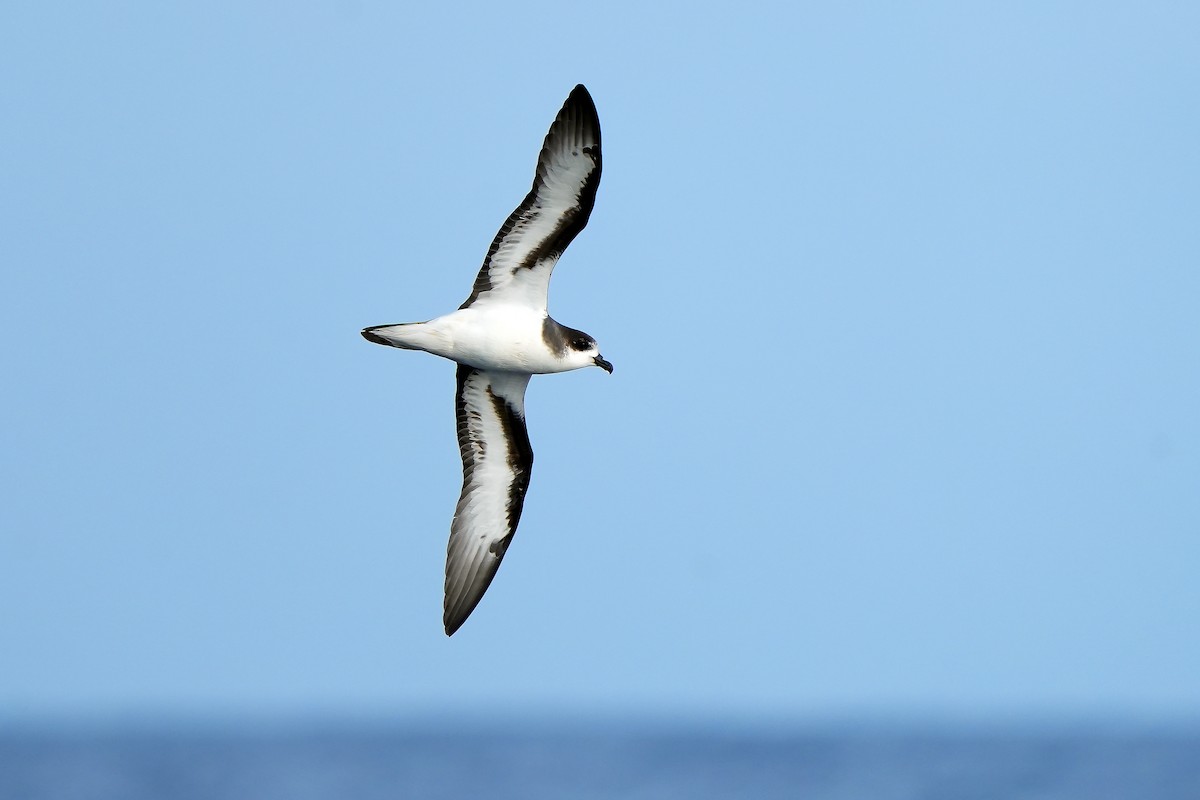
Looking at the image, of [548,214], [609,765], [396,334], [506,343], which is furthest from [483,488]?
[609,765]

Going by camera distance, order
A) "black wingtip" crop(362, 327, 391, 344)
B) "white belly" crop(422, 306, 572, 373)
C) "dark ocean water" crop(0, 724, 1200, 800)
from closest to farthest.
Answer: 1. "black wingtip" crop(362, 327, 391, 344)
2. "white belly" crop(422, 306, 572, 373)
3. "dark ocean water" crop(0, 724, 1200, 800)

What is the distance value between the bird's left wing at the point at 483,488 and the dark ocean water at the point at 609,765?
51.6m

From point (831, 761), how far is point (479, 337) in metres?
80.5

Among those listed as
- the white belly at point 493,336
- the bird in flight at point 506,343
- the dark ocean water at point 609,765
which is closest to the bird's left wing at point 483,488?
the bird in flight at point 506,343

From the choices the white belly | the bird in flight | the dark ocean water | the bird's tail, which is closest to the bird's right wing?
the bird in flight

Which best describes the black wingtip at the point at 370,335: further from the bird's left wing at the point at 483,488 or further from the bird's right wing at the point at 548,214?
the bird's left wing at the point at 483,488

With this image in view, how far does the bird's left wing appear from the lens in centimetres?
1967

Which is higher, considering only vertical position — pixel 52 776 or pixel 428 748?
pixel 428 748

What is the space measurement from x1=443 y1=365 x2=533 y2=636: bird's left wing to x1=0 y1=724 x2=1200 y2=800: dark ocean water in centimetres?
5158

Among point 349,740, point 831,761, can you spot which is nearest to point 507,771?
point 831,761

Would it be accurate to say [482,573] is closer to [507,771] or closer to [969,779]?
[969,779]

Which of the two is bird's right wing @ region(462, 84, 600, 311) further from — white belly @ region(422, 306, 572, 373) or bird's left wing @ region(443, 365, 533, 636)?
bird's left wing @ region(443, 365, 533, 636)

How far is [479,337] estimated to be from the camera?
1812cm

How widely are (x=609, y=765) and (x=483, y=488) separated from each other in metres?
72.3
